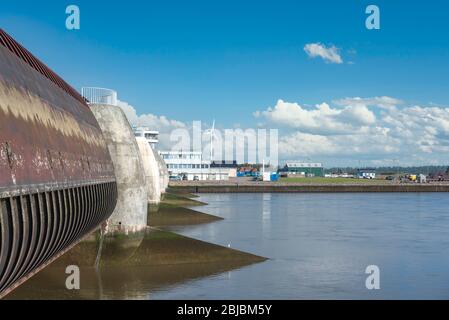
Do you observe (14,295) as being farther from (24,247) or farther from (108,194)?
(24,247)

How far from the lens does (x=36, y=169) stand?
1359cm

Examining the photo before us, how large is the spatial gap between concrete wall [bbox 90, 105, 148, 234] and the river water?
5389 mm

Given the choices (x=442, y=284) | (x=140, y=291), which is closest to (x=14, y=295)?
(x=140, y=291)

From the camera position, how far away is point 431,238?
166ft

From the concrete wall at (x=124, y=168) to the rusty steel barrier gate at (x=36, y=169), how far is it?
802 cm

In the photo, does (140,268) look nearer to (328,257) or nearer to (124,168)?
(124,168)

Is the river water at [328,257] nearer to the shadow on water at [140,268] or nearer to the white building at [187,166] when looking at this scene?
the shadow on water at [140,268]

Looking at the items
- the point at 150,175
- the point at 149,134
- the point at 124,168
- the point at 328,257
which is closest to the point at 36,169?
the point at 124,168

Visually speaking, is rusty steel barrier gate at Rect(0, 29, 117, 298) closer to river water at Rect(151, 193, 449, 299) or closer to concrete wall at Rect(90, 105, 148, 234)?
concrete wall at Rect(90, 105, 148, 234)

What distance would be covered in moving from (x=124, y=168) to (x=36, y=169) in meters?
19.5

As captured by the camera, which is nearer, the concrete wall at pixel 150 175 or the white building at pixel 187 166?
the concrete wall at pixel 150 175

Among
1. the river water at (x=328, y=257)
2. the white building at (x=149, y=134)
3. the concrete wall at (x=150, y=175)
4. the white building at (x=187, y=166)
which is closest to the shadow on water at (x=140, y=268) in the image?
the river water at (x=328, y=257)

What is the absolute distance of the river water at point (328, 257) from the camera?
1109 inches
